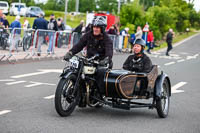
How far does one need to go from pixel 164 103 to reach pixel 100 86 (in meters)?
1.43

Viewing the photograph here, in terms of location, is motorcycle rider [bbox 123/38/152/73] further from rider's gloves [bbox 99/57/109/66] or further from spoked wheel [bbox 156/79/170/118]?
rider's gloves [bbox 99/57/109/66]

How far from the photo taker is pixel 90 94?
786cm

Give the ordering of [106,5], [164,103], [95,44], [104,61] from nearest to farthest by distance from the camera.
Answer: [104,61]
[95,44]
[164,103]
[106,5]

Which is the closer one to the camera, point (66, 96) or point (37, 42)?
point (66, 96)

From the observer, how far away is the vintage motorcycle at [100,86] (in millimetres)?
7508

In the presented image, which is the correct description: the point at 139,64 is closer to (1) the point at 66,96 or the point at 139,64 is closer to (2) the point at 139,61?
(2) the point at 139,61

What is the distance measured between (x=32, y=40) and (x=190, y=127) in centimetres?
1187

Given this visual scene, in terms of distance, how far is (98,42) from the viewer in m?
8.18

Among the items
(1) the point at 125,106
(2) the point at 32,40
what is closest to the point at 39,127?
(1) the point at 125,106

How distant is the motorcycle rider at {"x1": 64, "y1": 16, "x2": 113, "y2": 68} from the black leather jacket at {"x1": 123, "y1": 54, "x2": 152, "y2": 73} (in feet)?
1.35

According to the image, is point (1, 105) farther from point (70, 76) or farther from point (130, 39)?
point (130, 39)

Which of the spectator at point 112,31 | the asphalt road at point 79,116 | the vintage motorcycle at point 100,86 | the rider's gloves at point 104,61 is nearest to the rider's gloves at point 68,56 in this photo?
the vintage motorcycle at point 100,86

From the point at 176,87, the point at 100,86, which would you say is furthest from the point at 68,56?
the point at 176,87

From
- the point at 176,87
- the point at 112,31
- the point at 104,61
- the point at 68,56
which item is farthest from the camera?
the point at 112,31
